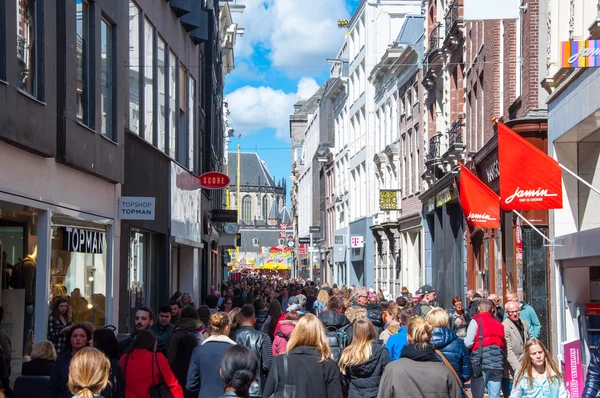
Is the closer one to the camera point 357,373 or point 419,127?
point 357,373

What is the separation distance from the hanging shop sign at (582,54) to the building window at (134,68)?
9609 mm

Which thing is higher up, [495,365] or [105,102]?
[105,102]

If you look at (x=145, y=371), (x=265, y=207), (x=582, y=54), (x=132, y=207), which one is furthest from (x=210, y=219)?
(x=265, y=207)

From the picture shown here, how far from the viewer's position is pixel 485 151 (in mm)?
22219

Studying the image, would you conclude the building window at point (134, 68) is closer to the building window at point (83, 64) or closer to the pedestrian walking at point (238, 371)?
the building window at point (83, 64)

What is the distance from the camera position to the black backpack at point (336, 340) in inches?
416

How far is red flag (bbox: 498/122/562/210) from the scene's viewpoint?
560 inches

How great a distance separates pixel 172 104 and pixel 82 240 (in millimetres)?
9851

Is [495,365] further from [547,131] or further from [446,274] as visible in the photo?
[446,274]

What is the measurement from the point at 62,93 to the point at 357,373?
710cm

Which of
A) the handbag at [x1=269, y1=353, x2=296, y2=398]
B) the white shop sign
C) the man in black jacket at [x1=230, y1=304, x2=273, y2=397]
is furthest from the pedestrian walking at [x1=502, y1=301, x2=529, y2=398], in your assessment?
the white shop sign

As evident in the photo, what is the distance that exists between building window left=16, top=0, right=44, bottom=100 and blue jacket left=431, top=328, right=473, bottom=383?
6.01m

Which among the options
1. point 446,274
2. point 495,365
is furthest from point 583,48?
point 446,274

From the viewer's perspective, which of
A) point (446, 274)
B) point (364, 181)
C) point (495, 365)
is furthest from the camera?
point (364, 181)
